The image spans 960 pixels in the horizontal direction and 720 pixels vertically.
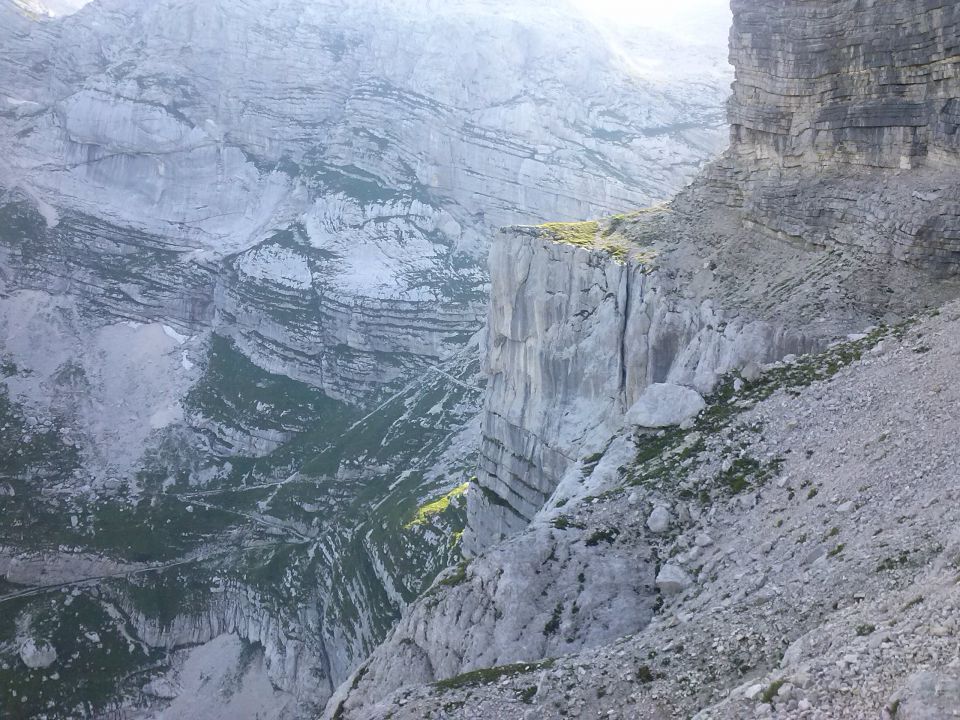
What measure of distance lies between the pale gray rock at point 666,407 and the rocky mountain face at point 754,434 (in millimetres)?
138

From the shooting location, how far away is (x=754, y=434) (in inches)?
997

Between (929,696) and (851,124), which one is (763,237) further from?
(929,696)

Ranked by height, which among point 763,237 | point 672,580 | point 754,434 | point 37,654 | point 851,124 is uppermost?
point 851,124

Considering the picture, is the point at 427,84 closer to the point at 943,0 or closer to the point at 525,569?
the point at 943,0

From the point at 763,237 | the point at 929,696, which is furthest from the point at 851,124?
the point at 929,696

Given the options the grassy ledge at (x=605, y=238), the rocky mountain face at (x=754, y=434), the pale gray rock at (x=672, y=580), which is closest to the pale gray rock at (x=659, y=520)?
the rocky mountain face at (x=754, y=434)

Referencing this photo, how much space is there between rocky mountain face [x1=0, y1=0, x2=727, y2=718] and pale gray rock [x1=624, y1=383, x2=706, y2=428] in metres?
44.0

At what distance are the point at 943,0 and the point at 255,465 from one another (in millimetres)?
93555

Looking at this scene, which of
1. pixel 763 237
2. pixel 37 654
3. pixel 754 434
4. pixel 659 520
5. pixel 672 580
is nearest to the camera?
pixel 672 580

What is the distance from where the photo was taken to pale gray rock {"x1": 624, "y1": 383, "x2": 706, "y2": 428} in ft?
97.8

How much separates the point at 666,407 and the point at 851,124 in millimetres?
16818

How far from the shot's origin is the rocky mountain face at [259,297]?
3076 inches

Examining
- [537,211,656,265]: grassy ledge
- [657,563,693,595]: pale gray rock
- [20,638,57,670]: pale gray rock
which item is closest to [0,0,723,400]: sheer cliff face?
[20,638,57,670]: pale gray rock

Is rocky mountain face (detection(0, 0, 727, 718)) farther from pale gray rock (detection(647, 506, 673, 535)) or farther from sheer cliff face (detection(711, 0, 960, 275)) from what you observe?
pale gray rock (detection(647, 506, 673, 535))
